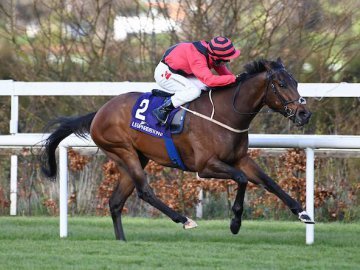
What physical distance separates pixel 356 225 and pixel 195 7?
4.75 meters

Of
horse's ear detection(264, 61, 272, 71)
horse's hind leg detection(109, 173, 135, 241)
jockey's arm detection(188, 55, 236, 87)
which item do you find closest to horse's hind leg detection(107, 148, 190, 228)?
horse's hind leg detection(109, 173, 135, 241)

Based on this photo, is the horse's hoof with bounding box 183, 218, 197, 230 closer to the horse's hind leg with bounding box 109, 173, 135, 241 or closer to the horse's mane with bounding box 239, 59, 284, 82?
the horse's hind leg with bounding box 109, 173, 135, 241

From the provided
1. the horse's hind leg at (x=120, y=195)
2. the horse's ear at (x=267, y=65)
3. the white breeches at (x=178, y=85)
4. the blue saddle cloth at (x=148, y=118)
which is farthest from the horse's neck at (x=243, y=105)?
the horse's hind leg at (x=120, y=195)

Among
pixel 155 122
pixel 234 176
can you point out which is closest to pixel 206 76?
pixel 155 122

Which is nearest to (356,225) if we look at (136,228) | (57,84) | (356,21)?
(136,228)

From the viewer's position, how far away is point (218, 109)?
8.45 m

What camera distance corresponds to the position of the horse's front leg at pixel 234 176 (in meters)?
8.14

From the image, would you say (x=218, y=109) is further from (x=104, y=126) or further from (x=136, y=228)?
(x=136, y=228)

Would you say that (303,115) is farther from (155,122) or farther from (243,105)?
(155,122)

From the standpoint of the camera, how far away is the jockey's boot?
856 cm

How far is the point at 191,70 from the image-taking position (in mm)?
8617

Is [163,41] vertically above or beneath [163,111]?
above

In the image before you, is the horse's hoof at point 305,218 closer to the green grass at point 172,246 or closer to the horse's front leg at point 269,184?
the horse's front leg at point 269,184

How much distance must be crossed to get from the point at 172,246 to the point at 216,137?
1.03 meters
